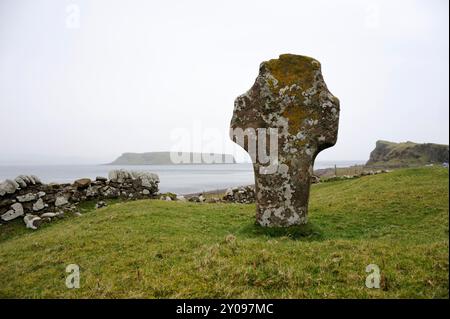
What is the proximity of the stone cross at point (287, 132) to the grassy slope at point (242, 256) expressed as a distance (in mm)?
1024

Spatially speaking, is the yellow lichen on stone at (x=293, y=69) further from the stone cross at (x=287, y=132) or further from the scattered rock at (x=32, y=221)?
the scattered rock at (x=32, y=221)

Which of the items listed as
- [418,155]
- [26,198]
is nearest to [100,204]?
[26,198]

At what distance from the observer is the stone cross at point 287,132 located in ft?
36.4

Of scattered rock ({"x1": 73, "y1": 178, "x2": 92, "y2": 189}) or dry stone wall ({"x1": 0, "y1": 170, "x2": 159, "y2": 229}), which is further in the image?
scattered rock ({"x1": 73, "y1": 178, "x2": 92, "y2": 189})

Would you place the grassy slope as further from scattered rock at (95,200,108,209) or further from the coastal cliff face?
the coastal cliff face

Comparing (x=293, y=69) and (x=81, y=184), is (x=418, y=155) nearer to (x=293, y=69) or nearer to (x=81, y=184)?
(x=293, y=69)

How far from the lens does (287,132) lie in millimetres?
11250

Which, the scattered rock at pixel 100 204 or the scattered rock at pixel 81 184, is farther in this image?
the scattered rock at pixel 81 184

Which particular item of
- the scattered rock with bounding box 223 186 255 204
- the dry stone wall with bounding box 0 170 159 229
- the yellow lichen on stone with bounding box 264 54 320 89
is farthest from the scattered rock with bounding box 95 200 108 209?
the yellow lichen on stone with bounding box 264 54 320 89

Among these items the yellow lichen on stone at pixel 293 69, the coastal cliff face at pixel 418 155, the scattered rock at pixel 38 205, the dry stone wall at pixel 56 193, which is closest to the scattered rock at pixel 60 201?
the dry stone wall at pixel 56 193

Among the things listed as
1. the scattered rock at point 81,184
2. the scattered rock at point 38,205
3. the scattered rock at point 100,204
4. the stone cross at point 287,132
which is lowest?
the scattered rock at point 100,204

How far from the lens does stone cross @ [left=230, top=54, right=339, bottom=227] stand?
11094 mm

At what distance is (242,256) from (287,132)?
536 centimetres

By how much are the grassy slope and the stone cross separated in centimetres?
102
